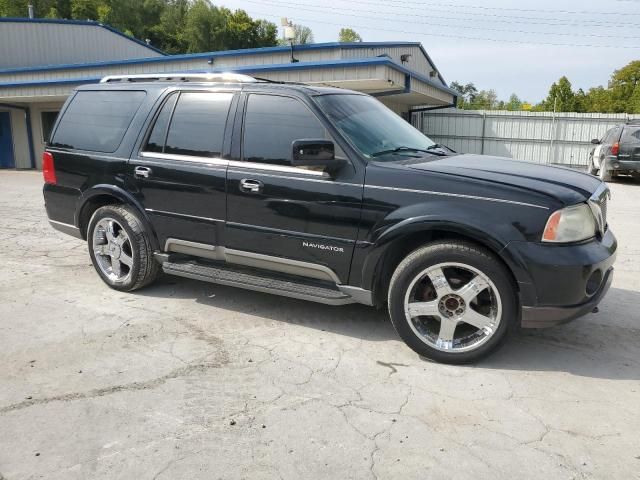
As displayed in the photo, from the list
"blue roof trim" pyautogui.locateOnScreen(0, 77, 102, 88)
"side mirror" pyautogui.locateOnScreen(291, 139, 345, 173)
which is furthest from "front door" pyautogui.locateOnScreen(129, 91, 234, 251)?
"blue roof trim" pyautogui.locateOnScreen(0, 77, 102, 88)

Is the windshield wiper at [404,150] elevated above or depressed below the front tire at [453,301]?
above

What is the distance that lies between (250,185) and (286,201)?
349 millimetres

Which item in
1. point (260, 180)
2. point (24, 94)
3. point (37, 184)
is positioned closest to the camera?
point (260, 180)

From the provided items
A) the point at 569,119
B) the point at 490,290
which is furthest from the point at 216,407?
the point at 569,119

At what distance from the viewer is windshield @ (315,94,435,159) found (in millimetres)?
4148

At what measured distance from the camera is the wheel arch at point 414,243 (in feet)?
11.5

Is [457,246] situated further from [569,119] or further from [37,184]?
[569,119]

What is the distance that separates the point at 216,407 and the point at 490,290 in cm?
189

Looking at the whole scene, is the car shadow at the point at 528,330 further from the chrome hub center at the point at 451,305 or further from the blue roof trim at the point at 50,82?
the blue roof trim at the point at 50,82

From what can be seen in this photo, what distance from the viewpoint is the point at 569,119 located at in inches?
887

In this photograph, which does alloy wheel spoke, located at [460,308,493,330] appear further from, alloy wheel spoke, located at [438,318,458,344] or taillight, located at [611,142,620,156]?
taillight, located at [611,142,620,156]

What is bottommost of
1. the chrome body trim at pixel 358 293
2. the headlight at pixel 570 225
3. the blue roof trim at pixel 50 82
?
the chrome body trim at pixel 358 293

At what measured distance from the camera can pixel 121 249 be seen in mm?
5164

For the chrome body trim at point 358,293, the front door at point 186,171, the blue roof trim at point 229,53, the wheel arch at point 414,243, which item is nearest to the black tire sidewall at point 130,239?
the front door at point 186,171
